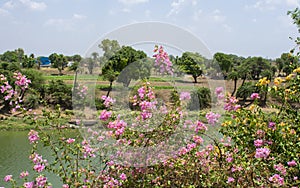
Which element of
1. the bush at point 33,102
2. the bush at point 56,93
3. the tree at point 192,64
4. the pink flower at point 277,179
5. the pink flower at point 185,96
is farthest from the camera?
the bush at point 56,93

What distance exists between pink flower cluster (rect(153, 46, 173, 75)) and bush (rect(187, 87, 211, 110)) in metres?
0.29

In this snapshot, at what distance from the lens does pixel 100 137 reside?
301 centimetres

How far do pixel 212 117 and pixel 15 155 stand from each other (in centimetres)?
1200

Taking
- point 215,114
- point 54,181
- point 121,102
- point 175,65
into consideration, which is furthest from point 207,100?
point 54,181

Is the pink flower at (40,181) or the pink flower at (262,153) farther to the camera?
the pink flower at (40,181)

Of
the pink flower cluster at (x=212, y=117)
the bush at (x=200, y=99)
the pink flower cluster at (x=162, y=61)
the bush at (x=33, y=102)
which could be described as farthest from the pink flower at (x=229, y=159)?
the bush at (x=33, y=102)

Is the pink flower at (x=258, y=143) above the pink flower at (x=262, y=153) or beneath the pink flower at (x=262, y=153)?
above

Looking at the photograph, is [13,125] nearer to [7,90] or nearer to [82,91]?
[7,90]

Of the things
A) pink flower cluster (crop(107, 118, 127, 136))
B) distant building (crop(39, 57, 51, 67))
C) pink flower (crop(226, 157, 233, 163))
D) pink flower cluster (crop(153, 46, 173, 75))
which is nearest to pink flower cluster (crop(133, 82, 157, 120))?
pink flower cluster (crop(107, 118, 127, 136))

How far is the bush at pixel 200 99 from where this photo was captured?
3.06 meters

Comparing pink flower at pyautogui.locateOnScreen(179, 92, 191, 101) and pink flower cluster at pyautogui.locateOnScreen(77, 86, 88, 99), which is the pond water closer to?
pink flower cluster at pyautogui.locateOnScreen(77, 86, 88, 99)

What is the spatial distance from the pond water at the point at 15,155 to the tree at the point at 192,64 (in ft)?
15.3

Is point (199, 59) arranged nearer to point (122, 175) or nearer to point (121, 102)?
point (121, 102)

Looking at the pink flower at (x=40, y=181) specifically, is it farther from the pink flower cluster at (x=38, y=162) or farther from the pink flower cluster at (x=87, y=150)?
the pink flower cluster at (x=87, y=150)
